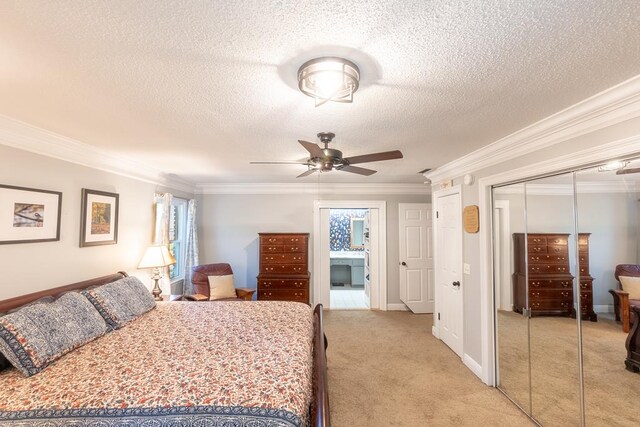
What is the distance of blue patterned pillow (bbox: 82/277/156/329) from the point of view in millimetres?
2441

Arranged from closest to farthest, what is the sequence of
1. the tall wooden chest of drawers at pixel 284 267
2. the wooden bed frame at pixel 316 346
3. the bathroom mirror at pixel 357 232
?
the wooden bed frame at pixel 316 346 → the tall wooden chest of drawers at pixel 284 267 → the bathroom mirror at pixel 357 232

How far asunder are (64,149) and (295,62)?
2.53m

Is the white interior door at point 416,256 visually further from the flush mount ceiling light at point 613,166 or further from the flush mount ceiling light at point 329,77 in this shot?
the flush mount ceiling light at point 329,77

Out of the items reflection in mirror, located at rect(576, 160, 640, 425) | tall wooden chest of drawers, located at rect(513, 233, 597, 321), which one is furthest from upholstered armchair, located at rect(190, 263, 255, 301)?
reflection in mirror, located at rect(576, 160, 640, 425)

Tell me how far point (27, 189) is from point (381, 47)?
2867 mm

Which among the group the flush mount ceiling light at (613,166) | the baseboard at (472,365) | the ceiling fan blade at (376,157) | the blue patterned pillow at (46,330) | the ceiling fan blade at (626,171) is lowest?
the baseboard at (472,365)

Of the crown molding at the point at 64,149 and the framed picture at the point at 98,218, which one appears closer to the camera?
the crown molding at the point at 64,149

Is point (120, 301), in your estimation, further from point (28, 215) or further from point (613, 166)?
point (613, 166)

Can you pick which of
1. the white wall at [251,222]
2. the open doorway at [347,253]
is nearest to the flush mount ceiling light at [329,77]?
the white wall at [251,222]

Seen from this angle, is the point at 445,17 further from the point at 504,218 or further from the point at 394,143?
the point at 504,218

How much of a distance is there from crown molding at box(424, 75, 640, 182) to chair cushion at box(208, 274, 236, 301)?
12.6 feet

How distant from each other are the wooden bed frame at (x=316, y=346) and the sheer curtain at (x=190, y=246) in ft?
5.19

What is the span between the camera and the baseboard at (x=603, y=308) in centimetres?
197

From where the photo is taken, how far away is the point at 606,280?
77.7 inches
